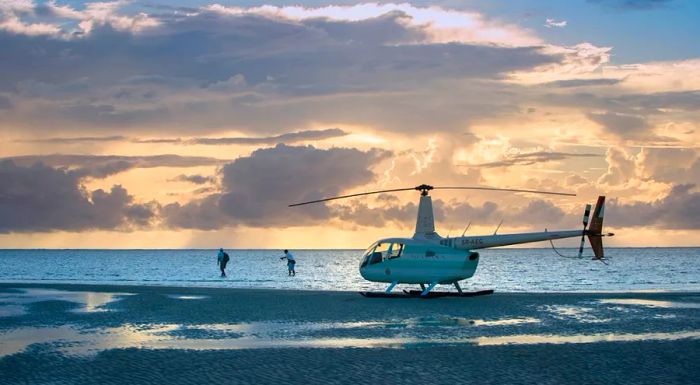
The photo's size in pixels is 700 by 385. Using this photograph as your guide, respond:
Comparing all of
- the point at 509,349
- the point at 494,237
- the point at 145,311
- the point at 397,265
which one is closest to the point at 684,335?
the point at 509,349

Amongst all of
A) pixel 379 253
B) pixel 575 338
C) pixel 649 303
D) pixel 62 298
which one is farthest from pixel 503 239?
pixel 62 298

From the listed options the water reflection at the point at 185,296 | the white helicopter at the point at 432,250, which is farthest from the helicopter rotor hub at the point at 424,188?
the water reflection at the point at 185,296

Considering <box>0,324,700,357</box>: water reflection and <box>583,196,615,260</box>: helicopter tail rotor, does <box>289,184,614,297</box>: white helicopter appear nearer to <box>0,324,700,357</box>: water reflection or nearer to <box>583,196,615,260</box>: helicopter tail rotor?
<box>583,196,615,260</box>: helicopter tail rotor

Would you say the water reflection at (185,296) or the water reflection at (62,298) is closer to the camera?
the water reflection at (62,298)

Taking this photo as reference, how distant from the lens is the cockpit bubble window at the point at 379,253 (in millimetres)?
31484

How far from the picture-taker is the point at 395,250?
102 feet

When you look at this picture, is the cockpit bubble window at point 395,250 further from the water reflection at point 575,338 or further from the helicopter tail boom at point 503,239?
the water reflection at point 575,338

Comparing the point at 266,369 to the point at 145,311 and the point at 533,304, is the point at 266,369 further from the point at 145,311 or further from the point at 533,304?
the point at 533,304

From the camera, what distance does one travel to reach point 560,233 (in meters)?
29.8

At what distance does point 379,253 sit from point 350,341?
13.1 metres

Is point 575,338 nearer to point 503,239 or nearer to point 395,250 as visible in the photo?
point 503,239

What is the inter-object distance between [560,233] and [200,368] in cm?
1846

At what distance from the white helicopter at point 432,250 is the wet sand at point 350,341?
1.06 meters

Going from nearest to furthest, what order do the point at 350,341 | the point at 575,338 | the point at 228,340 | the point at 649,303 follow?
1. the point at 350,341
2. the point at 228,340
3. the point at 575,338
4. the point at 649,303
